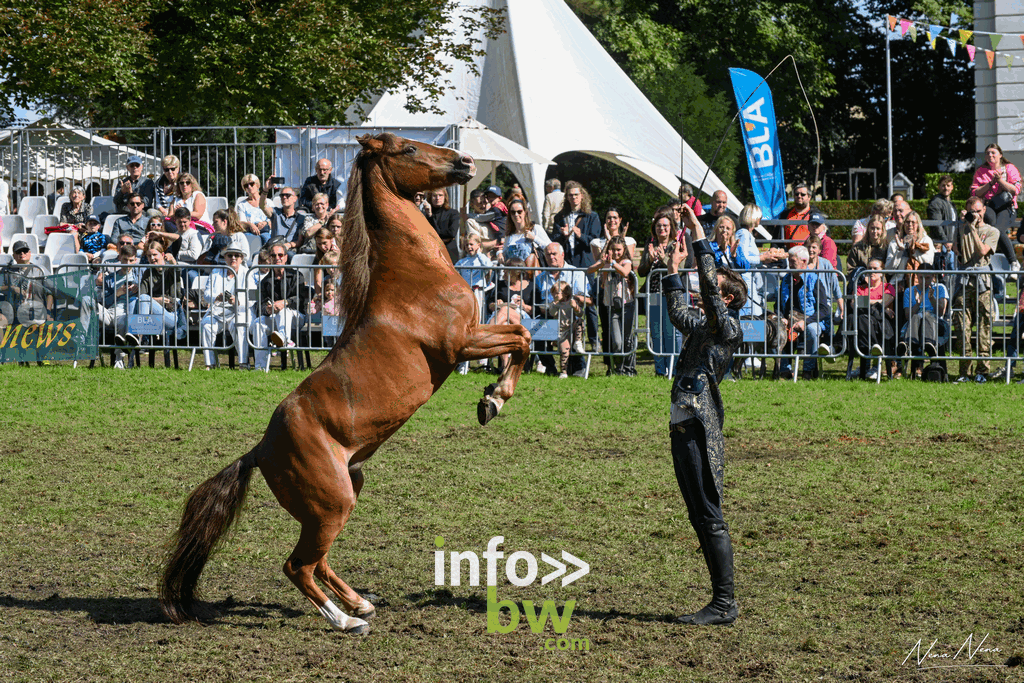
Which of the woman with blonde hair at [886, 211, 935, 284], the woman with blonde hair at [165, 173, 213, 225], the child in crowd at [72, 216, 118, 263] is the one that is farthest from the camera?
the child in crowd at [72, 216, 118, 263]

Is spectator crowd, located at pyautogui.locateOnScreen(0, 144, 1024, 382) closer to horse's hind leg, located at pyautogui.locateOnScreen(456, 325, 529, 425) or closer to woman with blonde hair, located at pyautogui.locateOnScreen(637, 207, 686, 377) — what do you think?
woman with blonde hair, located at pyautogui.locateOnScreen(637, 207, 686, 377)

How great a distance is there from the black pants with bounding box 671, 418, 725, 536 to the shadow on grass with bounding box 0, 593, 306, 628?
1.94m

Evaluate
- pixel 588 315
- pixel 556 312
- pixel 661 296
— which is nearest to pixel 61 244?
pixel 556 312

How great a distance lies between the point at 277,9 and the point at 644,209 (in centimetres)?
1294

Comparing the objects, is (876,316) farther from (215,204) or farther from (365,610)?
(215,204)

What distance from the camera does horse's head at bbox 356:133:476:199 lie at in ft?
17.2

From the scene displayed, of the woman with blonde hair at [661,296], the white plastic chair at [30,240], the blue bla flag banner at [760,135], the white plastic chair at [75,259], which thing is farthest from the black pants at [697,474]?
the blue bla flag banner at [760,135]

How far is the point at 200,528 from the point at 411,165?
191cm

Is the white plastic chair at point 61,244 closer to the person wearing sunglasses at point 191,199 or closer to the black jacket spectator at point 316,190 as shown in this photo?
the person wearing sunglasses at point 191,199

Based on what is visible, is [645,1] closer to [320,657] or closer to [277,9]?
[277,9]

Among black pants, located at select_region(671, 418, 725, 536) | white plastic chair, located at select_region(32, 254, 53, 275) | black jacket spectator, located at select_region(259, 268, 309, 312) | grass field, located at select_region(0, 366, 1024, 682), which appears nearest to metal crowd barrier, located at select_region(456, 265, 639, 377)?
grass field, located at select_region(0, 366, 1024, 682)

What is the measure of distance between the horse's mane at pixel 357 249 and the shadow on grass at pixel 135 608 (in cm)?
145

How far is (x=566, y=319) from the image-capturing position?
12.9 metres

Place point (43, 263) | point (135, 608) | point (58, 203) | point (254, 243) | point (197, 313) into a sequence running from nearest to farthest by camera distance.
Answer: point (135, 608) < point (197, 313) < point (43, 263) < point (254, 243) < point (58, 203)
